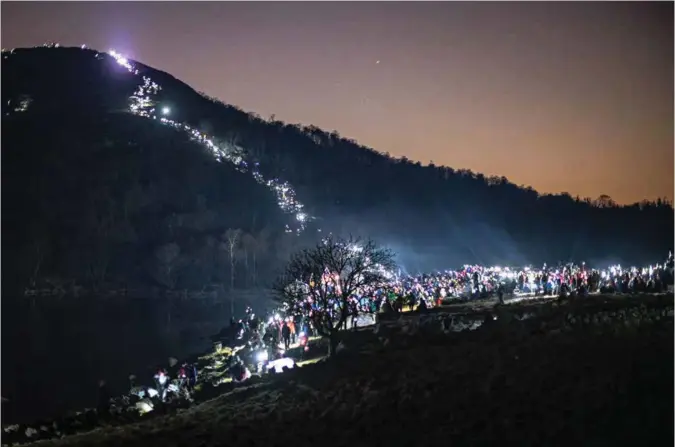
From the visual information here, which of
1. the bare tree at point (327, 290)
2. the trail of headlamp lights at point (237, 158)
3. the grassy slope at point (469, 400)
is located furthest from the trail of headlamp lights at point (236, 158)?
the grassy slope at point (469, 400)

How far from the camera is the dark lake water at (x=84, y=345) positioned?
119 feet

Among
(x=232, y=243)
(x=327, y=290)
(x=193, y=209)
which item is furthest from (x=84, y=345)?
(x=193, y=209)

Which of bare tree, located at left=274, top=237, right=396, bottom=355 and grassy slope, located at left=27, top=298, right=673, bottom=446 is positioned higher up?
bare tree, located at left=274, top=237, right=396, bottom=355

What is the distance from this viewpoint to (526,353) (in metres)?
16.0

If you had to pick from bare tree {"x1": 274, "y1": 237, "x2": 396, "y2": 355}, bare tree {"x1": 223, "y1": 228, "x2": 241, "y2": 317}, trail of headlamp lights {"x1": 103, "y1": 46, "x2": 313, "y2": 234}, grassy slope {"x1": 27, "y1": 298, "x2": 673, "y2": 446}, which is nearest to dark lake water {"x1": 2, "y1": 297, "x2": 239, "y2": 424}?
bare tree {"x1": 274, "y1": 237, "x2": 396, "y2": 355}

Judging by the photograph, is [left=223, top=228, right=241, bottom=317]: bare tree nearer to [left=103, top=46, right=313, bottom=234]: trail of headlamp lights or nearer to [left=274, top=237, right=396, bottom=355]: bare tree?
[left=103, top=46, right=313, bottom=234]: trail of headlamp lights

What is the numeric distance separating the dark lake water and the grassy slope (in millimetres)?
18793

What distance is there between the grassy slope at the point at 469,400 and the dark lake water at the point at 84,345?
18.8m

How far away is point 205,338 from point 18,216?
8326 cm

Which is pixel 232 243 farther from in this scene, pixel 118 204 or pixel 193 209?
pixel 118 204

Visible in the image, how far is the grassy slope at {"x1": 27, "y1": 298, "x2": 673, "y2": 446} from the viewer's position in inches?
439

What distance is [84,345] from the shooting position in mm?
54781

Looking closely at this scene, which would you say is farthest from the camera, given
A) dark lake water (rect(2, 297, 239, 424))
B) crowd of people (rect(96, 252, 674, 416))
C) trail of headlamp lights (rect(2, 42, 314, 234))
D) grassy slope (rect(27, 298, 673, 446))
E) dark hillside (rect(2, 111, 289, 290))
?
trail of headlamp lights (rect(2, 42, 314, 234))

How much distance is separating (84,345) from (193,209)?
7385 centimetres
